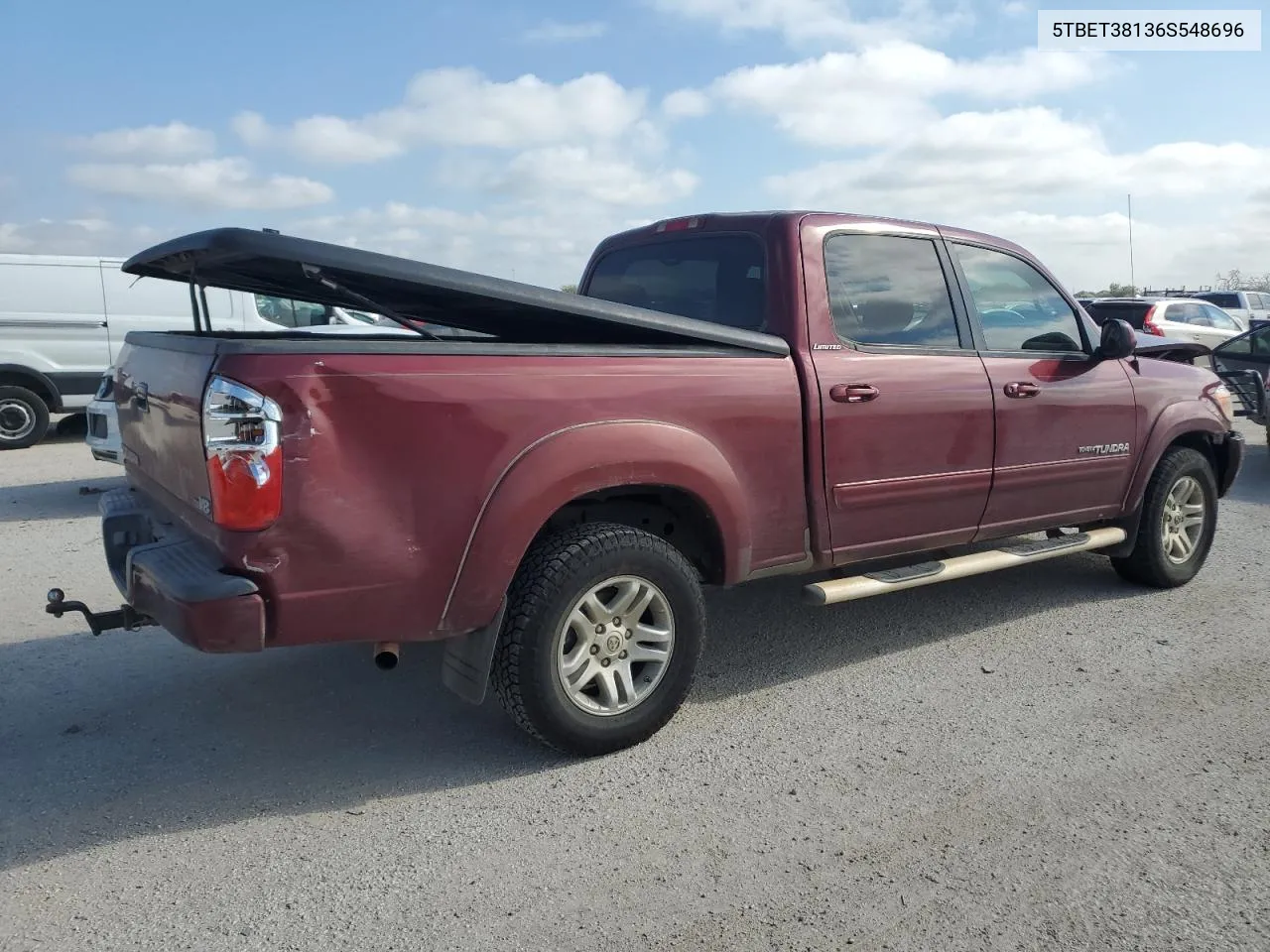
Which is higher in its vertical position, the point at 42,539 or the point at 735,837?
the point at 42,539

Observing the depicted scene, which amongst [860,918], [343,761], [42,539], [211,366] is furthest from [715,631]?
[42,539]

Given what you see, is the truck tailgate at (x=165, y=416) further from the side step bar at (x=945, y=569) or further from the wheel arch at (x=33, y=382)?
the wheel arch at (x=33, y=382)

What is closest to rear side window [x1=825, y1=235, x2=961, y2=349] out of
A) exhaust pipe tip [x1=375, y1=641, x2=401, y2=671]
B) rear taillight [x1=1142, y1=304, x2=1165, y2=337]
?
exhaust pipe tip [x1=375, y1=641, x2=401, y2=671]

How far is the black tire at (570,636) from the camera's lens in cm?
333

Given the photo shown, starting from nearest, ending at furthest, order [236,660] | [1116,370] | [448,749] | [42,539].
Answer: [448,749] < [236,660] < [1116,370] < [42,539]

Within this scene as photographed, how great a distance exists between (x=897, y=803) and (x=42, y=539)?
5.99 meters

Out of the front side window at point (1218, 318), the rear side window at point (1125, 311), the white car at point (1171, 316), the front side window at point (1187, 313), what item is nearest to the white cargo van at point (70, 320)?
the rear side window at point (1125, 311)

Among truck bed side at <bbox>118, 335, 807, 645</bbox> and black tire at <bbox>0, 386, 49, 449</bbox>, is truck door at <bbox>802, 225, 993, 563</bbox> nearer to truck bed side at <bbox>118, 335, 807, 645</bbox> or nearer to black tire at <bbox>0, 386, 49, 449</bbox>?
truck bed side at <bbox>118, 335, 807, 645</bbox>

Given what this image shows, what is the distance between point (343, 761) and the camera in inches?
140

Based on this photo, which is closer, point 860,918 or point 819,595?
point 860,918

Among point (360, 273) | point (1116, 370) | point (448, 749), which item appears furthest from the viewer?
point (1116, 370)

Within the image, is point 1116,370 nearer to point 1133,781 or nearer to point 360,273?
point 1133,781

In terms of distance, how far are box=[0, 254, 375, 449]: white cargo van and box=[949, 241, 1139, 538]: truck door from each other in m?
8.04

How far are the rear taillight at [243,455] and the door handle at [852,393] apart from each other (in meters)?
2.12
